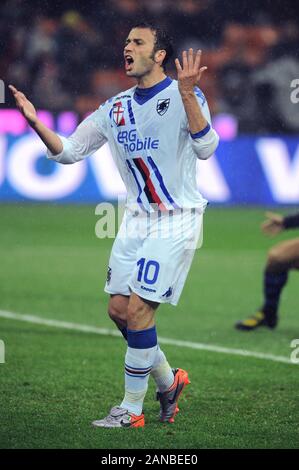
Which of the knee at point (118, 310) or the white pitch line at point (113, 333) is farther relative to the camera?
the white pitch line at point (113, 333)

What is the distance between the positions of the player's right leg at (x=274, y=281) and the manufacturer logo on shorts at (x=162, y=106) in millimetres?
3534

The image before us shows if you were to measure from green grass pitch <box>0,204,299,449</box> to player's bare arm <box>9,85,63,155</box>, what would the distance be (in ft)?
4.74

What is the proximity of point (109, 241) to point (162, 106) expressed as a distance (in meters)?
10.1

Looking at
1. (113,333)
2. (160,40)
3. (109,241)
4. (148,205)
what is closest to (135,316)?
(148,205)

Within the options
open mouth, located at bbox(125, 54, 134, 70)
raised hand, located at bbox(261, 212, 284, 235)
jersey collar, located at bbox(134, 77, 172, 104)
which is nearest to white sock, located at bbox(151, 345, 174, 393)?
jersey collar, located at bbox(134, 77, 172, 104)

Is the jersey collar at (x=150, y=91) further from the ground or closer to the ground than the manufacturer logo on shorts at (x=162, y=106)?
further from the ground

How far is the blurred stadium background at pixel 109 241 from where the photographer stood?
20.9 feet

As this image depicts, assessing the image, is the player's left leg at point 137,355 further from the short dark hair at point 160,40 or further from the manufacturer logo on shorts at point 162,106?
the short dark hair at point 160,40

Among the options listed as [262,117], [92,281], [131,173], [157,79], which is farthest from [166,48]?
[262,117]

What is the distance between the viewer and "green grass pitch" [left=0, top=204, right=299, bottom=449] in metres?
5.72

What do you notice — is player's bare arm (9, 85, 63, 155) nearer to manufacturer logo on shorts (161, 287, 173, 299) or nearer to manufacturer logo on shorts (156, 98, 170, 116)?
manufacturer logo on shorts (156, 98, 170, 116)

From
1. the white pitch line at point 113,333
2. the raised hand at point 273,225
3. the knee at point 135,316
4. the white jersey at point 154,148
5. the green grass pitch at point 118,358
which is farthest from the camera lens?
the raised hand at point 273,225

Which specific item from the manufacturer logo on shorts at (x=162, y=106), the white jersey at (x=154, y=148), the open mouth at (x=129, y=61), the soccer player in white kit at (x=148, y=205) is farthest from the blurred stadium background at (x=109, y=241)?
the open mouth at (x=129, y=61)

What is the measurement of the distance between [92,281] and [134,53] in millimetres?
6374
